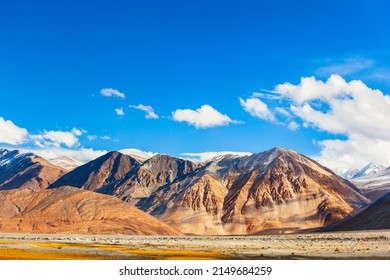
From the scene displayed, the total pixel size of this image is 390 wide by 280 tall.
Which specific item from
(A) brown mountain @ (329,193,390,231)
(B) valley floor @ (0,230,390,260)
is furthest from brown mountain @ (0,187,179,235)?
(B) valley floor @ (0,230,390,260)

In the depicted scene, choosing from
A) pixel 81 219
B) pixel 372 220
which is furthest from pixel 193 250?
pixel 81 219

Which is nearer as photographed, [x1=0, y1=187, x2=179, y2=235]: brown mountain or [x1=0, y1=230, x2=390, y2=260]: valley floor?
[x1=0, y1=230, x2=390, y2=260]: valley floor

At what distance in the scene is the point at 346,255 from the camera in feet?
199

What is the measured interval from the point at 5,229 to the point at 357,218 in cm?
11949

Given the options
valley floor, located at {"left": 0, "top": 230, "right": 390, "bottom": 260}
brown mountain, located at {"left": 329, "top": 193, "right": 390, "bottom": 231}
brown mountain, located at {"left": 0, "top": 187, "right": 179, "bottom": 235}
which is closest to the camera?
valley floor, located at {"left": 0, "top": 230, "right": 390, "bottom": 260}

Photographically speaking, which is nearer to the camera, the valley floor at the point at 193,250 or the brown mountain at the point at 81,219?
the valley floor at the point at 193,250

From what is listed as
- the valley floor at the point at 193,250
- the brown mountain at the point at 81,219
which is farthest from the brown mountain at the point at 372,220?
the valley floor at the point at 193,250

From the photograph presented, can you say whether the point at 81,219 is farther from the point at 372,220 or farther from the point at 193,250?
the point at 193,250

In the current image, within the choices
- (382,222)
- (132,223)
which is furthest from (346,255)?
(132,223)

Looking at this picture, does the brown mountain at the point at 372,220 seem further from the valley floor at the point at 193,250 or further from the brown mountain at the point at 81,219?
the valley floor at the point at 193,250

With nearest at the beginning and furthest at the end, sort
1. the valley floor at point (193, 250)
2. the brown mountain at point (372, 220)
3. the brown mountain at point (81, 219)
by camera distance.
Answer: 1. the valley floor at point (193, 250)
2. the brown mountain at point (372, 220)
3. the brown mountain at point (81, 219)

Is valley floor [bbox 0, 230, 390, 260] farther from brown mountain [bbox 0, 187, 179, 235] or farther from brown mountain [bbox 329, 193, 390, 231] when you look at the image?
brown mountain [bbox 0, 187, 179, 235]

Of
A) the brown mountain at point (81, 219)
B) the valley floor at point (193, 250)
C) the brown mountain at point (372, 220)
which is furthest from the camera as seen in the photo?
the brown mountain at point (81, 219)
